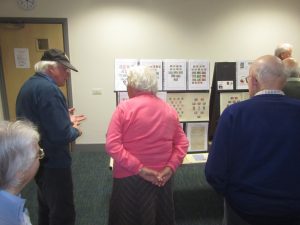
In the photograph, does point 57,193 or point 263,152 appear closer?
point 263,152

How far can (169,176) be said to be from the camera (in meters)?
1.75

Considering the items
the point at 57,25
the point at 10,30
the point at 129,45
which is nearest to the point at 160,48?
the point at 129,45

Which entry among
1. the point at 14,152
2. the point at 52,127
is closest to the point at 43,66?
the point at 52,127

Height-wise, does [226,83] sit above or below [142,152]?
above

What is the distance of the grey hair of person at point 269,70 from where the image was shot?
4.22ft

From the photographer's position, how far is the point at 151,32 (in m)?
4.17

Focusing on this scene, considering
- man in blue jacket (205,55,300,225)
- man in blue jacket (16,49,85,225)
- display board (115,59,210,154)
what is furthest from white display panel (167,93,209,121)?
man in blue jacket (205,55,300,225)

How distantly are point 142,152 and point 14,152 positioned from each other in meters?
0.91

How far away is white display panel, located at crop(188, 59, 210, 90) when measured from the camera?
263cm

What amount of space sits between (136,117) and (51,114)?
0.49m

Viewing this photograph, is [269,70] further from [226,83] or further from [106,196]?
[106,196]

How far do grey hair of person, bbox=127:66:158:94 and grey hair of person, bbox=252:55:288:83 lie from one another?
0.62 m

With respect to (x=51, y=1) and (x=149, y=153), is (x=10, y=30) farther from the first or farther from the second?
(x=149, y=153)

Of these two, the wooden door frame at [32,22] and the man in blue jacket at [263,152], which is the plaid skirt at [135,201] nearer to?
the man in blue jacket at [263,152]
